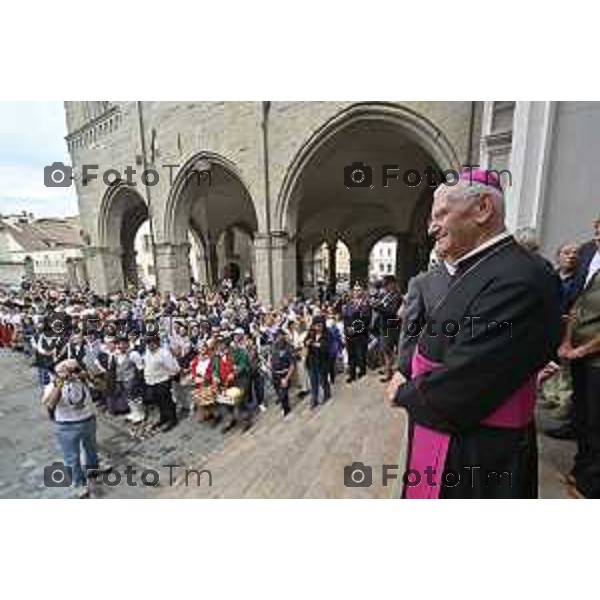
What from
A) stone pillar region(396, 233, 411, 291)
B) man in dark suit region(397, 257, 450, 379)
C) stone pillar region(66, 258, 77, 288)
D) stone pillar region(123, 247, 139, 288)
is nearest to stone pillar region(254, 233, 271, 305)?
stone pillar region(396, 233, 411, 291)

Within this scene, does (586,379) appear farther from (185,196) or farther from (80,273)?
(80,273)

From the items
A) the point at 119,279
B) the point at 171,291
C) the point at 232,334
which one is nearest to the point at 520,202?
the point at 232,334

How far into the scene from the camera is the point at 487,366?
104cm

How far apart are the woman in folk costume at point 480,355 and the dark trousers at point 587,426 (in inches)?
33.7

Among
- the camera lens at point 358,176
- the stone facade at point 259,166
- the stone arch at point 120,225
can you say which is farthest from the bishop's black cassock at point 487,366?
the stone arch at point 120,225

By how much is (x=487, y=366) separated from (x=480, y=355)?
0.04 m

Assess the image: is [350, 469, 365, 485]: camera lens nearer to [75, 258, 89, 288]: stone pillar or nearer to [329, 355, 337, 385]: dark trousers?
[329, 355, 337, 385]: dark trousers

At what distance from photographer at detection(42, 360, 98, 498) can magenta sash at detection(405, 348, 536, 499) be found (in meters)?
3.22

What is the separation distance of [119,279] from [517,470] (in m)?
15.5

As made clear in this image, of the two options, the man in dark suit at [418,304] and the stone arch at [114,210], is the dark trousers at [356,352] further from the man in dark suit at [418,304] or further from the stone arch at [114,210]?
the stone arch at [114,210]

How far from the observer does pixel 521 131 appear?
392 cm

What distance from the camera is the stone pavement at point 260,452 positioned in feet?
9.05

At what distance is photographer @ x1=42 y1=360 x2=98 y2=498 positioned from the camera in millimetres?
3484
